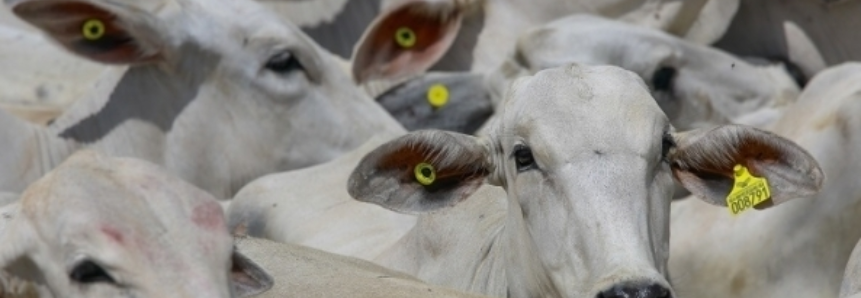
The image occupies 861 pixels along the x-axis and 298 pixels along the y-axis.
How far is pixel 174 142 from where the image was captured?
23.8ft

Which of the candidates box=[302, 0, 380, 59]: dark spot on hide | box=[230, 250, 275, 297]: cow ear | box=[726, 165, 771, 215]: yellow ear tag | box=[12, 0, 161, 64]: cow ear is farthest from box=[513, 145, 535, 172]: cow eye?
box=[302, 0, 380, 59]: dark spot on hide

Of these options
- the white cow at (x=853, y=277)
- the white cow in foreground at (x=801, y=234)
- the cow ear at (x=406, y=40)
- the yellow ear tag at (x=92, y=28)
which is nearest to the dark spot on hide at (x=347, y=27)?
the cow ear at (x=406, y=40)

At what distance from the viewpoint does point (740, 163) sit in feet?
16.8

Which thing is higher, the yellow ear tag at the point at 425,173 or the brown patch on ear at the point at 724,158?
the yellow ear tag at the point at 425,173

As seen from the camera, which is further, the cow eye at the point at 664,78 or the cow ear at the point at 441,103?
the cow ear at the point at 441,103

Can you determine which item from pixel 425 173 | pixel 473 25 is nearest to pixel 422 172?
pixel 425 173

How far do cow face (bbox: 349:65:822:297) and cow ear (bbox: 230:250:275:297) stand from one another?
776 mm

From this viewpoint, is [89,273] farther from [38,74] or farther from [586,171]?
[38,74]

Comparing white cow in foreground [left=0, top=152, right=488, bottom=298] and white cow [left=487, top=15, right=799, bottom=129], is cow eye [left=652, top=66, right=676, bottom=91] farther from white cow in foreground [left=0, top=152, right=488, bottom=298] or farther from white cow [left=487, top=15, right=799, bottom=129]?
white cow in foreground [left=0, top=152, right=488, bottom=298]

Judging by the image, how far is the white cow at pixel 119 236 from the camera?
3.73m

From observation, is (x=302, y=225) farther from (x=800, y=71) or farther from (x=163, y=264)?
(x=163, y=264)

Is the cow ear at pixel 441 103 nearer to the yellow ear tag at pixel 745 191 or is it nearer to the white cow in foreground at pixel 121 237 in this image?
the yellow ear tag at pixel 745 191

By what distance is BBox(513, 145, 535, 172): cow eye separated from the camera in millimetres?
4926

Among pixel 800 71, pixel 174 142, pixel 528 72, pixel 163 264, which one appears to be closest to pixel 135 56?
pixel 174 142
